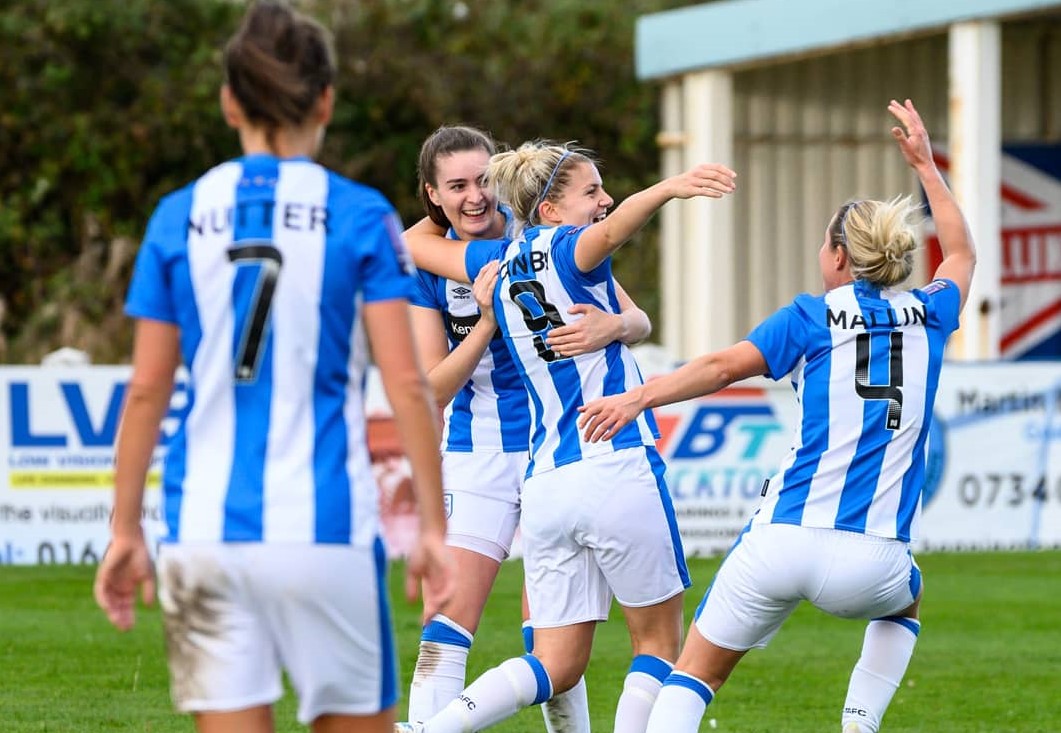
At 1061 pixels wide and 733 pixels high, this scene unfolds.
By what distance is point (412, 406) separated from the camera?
3.37 m

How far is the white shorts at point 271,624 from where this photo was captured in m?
3.33

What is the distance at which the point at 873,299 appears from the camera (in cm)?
501

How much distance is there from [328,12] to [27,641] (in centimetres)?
2019

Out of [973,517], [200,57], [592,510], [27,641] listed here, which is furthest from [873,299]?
[200,57]


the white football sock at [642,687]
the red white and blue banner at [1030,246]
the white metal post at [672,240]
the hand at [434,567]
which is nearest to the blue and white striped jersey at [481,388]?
the white football sock at [642,687]

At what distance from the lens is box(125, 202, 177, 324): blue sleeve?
3387 millimetres

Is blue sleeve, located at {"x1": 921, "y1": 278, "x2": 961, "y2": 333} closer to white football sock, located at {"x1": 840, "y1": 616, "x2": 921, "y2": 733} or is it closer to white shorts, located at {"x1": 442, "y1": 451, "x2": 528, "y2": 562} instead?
white football sock, located at {"x1": 840, "y1": 616, "x2": 921, "y2": 733}

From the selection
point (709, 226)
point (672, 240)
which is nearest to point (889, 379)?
point (709, 226)

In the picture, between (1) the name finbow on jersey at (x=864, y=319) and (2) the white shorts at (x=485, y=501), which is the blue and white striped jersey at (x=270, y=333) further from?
(2) the white shorts at (x=485, y=501)

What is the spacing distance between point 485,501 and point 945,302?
161 centimetres

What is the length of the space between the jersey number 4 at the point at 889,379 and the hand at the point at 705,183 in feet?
1.97

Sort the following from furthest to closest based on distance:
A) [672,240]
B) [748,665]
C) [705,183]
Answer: [672,240], [748,665], [705,183]

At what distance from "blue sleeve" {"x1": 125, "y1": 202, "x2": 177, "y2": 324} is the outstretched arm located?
1.76m

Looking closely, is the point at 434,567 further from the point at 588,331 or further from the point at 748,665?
the point at 748,665
